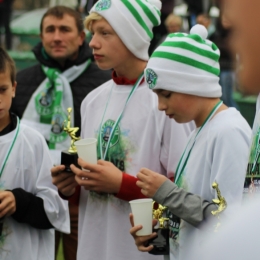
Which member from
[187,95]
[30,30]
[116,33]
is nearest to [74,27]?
[116,33]

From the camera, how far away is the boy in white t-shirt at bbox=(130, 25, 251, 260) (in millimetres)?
3559

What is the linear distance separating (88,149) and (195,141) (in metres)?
0.69

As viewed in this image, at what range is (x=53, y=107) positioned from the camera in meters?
6.11

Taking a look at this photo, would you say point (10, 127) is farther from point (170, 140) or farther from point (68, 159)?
point (170, 140)

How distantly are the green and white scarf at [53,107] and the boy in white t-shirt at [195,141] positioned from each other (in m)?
2.24

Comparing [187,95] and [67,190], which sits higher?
[187,95]

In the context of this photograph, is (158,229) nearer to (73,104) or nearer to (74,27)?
(73,104)

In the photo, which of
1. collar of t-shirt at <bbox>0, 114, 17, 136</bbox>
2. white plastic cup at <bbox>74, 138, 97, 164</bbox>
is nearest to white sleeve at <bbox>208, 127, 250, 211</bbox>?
white plastic cup at <bbox>74, 138, 97, 164</bbox>

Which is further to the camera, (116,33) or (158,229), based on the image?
(116,33)

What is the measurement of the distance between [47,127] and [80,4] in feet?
25.6

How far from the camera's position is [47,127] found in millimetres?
6051

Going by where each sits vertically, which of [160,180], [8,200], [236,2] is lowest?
[8,200]

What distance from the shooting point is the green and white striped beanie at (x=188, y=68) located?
12.3ft

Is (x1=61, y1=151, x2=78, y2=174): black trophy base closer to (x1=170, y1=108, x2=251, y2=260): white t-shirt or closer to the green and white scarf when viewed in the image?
(x1=170, y1=108, x2=251, y2=260): white t-shirt
